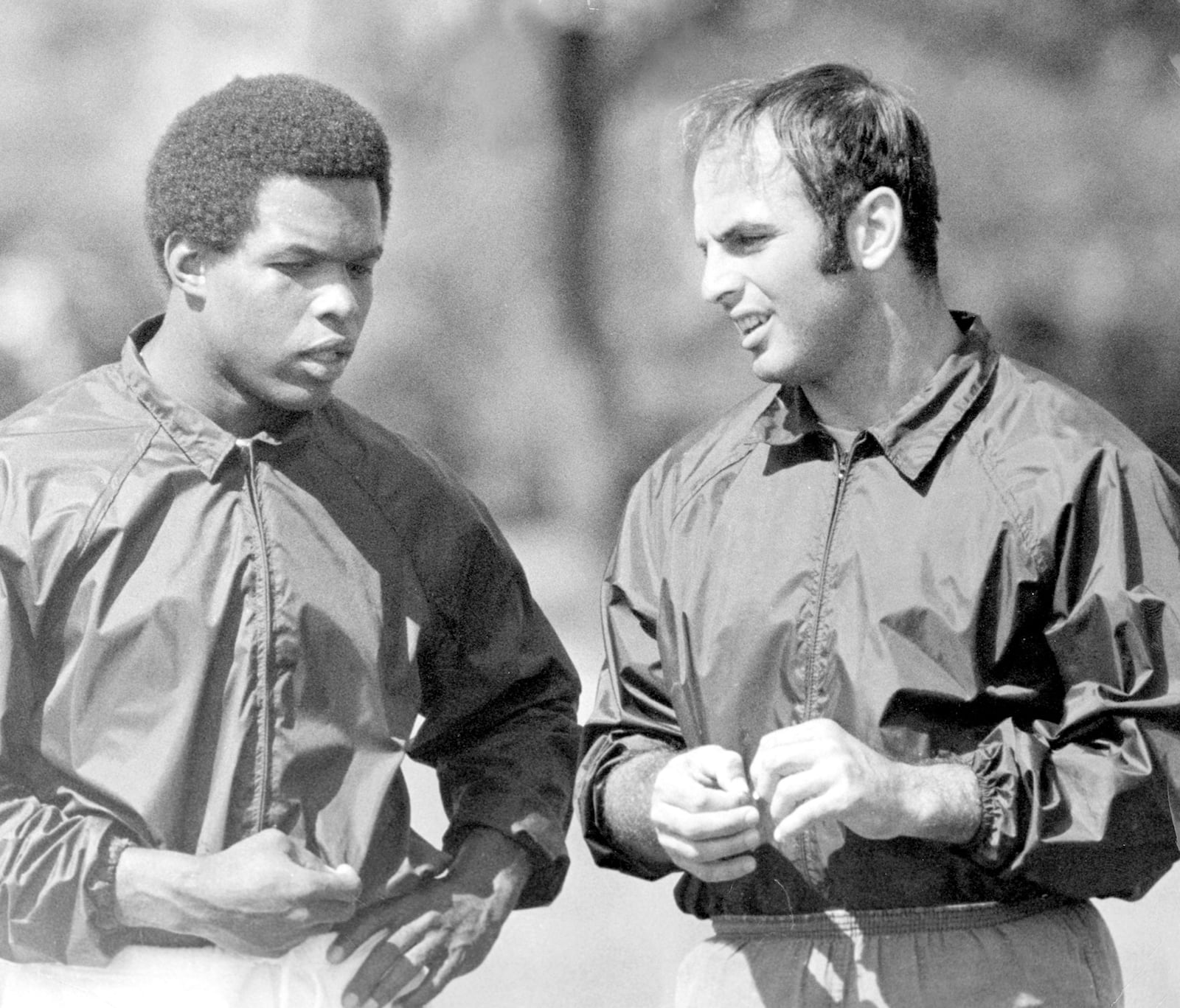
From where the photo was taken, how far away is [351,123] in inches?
85.1

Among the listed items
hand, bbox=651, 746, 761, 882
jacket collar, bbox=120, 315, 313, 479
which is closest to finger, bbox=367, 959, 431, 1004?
hand, bbox=651, 746, 761, 882

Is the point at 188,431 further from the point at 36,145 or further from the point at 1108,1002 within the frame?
the point at 36,145

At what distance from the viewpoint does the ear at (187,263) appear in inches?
84.6

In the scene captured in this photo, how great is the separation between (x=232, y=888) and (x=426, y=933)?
0.89 ft

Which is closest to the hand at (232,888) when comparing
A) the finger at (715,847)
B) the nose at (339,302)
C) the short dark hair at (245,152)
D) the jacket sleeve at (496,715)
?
the jacket sleeve at (496,715)

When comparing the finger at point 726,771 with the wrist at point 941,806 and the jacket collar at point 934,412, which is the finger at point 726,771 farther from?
the jacket collar at point 934,412

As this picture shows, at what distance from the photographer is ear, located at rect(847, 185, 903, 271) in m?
2.06

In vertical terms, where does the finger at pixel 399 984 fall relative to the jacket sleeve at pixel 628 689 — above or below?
below

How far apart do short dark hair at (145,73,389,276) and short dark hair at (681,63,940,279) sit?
41 centimetres

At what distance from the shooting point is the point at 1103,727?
6.15 ft

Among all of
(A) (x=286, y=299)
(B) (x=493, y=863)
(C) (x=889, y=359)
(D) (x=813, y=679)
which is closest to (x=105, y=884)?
(B) (x=493, y=863)

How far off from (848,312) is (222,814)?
89 centimetres

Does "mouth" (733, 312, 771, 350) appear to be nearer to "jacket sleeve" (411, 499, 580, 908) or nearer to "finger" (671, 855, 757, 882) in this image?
"jacket sleeve" (411, 499, 580, 908)

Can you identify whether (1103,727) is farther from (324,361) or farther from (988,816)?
(324,361)
